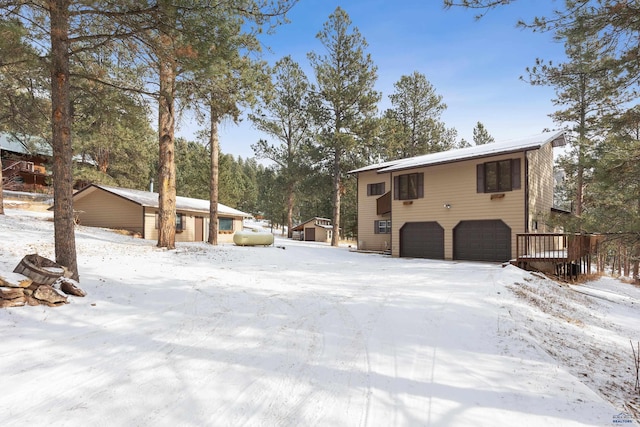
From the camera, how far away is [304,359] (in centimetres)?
367

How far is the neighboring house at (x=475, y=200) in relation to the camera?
14.0m

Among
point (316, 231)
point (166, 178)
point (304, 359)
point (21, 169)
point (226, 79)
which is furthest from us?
point (316, 231)

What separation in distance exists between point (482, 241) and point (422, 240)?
9.90ft

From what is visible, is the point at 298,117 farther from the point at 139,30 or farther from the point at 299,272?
the point at 139,30

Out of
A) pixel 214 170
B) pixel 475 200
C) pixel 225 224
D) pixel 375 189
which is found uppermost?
pixel 214 170

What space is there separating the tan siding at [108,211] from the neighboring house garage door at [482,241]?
17.7 metres

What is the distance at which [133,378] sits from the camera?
308 cm

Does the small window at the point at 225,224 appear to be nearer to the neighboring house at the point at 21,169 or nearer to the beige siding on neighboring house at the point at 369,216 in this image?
the beige siding on neighboring house at the point at 369,216

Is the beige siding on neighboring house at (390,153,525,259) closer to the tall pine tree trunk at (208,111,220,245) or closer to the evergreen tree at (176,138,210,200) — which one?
the tall pine tree trunk at (208,111,220,245)

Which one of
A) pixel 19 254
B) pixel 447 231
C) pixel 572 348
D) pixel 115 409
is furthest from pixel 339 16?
pixel 115 409

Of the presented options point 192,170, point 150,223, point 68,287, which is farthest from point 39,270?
point 192,170

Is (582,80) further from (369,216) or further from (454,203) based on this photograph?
(369,216)

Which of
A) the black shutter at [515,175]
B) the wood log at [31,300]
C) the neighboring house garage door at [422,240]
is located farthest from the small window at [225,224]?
the wood log at [31,300]

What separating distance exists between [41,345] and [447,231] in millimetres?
15661
